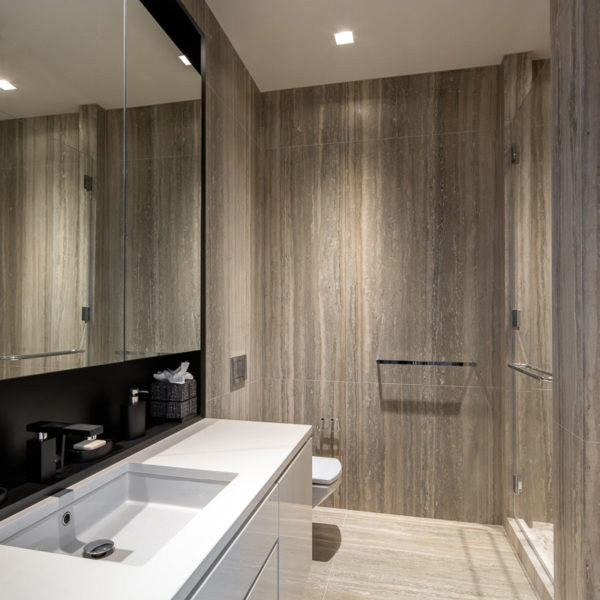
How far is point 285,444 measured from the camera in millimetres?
1566

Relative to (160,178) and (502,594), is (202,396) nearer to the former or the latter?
(160,178)

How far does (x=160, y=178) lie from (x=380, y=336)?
153 centimetres

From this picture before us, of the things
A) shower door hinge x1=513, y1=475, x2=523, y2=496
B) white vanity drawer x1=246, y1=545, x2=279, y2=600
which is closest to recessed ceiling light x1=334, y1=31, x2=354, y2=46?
white vanity drawer x1=246, y1=545, x2=279, y2=600

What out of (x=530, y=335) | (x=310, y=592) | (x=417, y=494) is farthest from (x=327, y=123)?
(x=310, y=592)

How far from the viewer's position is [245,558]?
108cm

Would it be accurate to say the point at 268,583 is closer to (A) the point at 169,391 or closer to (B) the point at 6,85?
(A) the point at 169,391

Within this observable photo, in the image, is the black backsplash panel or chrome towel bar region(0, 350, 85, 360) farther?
the black backsplash panel

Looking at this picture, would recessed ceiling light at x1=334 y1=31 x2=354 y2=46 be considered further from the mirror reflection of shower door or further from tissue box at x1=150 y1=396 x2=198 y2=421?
tissue box at x1=150 y1=396 x2=198 y2=421

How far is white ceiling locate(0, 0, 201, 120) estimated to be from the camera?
1.02m

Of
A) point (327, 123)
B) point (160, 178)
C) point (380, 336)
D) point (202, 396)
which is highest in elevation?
point (327, 123)

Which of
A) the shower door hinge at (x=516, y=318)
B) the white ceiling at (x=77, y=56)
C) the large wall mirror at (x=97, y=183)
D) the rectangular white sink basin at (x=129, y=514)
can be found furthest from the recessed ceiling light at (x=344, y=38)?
the rectangular white sink basin at (x=129, y=514)

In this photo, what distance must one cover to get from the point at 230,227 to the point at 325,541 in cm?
173

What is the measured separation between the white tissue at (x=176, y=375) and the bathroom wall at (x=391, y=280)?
1022mm

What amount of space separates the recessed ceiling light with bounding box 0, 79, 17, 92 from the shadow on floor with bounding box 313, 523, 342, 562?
2235 mm
